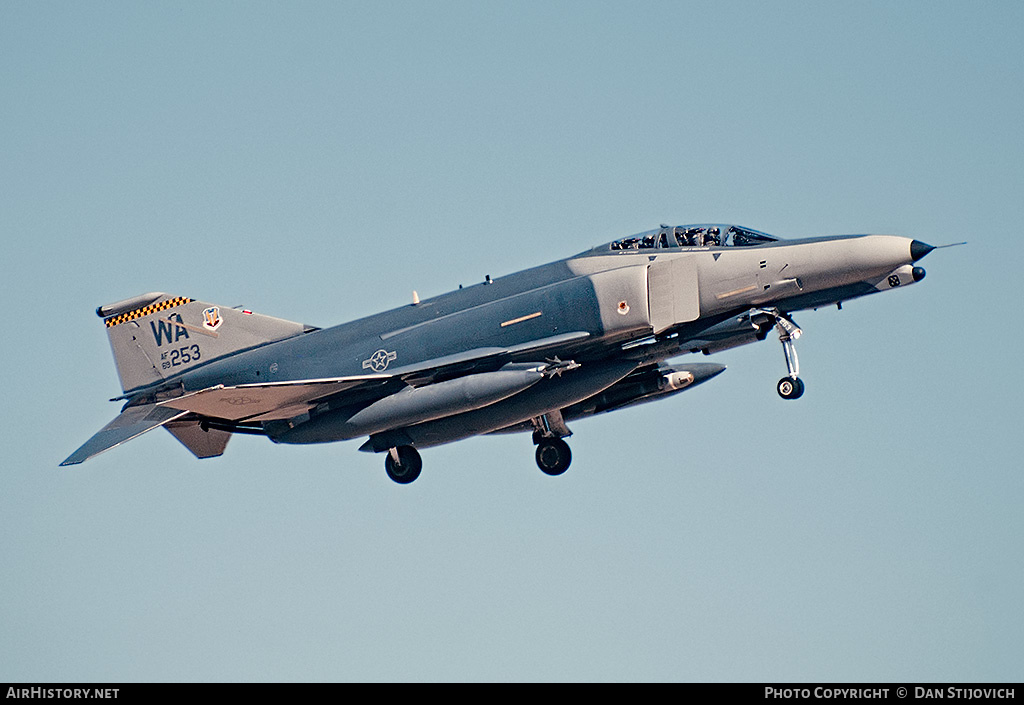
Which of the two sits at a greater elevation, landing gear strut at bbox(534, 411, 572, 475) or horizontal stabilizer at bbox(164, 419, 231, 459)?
horizontal stabilizer at bbox(164, 419, 231, 459)

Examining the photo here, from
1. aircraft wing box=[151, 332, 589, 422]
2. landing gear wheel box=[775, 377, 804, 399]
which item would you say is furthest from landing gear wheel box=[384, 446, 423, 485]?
landing gear wheel box=[775, 377, 804, 399]

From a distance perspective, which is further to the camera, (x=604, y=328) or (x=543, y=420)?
(x=543, y=420)

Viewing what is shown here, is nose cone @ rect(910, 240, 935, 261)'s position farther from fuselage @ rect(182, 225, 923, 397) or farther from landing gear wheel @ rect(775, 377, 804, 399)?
landing gear wheel @ rect(775, 377, 804, 399)

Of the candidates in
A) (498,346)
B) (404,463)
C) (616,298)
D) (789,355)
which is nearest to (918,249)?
(789,355)

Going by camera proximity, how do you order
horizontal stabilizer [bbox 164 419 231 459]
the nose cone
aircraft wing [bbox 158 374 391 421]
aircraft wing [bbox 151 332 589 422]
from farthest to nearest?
horizontal stabilizer [bbox 164 419 231 459] < aircraft wing [bbox 158 374 391 421] < aircraft wing [bbox 151 332 589 422] < the nose cone

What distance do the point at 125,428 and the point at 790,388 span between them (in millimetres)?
10795

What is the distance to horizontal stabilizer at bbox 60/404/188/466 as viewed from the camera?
21.3 meters

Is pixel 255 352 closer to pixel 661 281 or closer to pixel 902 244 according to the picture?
pixel 661 281

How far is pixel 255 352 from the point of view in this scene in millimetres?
23016

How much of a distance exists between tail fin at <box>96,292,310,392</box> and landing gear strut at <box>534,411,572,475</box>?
456 cm
